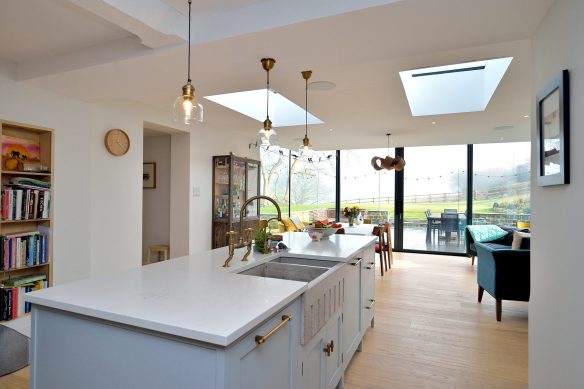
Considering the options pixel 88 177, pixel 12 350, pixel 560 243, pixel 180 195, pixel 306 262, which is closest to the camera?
pixel 560 243

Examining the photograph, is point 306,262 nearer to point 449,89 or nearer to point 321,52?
point 321,52

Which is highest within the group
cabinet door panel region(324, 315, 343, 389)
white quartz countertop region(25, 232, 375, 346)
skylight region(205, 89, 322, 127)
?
skylight region(205, 89, 322, 127)

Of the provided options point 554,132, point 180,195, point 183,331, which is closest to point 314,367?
point 183,331

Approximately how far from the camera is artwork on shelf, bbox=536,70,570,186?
1409 mm

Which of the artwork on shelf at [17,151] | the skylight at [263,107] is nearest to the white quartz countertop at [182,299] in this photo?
the artwork on shelf at [17,151]

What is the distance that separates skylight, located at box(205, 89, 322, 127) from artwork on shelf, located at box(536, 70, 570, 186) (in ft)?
10.2

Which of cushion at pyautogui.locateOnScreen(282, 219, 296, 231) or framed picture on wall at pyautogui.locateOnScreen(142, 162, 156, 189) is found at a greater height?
framed picture on wall at pyautogui.locateOnScreen(142, 162, 156, 189)

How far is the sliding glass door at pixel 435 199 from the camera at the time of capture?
24.0 feet

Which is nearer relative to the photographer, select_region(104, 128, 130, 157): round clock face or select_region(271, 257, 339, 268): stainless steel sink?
select_region(271, 257, 339, 268): stainless steel sink

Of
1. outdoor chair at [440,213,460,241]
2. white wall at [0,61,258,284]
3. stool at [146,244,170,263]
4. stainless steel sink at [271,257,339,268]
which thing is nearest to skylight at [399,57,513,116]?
stainless steel sink at [271,257,339,268]

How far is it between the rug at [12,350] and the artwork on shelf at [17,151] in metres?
1.31

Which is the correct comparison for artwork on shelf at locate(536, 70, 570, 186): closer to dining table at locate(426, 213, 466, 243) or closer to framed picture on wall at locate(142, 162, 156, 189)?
framed picture on wall at locate(142, 162, 156, 189)

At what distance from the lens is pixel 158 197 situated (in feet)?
17.2

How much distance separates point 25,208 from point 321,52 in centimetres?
275
